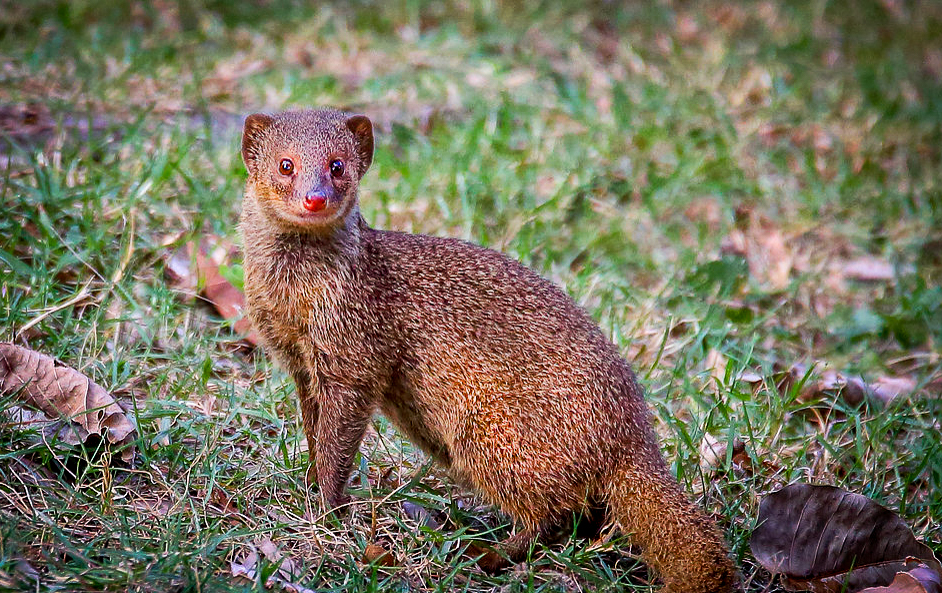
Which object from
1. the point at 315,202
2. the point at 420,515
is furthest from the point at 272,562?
the point at 315,202

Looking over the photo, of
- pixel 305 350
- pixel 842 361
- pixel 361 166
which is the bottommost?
pixel 842 361

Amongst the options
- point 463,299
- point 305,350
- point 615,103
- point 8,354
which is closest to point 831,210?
point 615,103

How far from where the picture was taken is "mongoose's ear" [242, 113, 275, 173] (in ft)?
12.3

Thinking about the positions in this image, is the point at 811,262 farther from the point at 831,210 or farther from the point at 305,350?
the point at 305,350

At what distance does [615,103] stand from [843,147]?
70.9 inches

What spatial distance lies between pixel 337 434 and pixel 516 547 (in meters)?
0.81

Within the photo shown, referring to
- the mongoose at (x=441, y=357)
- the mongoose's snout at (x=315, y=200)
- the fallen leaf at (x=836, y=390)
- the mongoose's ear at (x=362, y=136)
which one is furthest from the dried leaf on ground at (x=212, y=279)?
the fallen leaf at (x=836, y=390)

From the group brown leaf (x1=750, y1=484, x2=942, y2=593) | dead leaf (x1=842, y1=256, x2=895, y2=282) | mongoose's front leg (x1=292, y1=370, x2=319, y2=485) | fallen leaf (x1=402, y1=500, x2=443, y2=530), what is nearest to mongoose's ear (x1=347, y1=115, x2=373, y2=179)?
mongoose's front leg (x1=292, y1=370, x2=319, y2=485)

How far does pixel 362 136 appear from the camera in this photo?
3891mm

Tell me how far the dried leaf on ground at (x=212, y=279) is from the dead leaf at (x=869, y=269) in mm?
3846

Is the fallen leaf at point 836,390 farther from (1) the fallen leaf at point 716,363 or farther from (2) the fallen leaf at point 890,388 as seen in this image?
(1) the fallen leaf at point 716,363

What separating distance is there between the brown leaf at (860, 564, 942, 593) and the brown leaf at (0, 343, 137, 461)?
112 inches

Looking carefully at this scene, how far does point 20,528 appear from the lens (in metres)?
3.29

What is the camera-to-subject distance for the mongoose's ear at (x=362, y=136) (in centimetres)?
383
